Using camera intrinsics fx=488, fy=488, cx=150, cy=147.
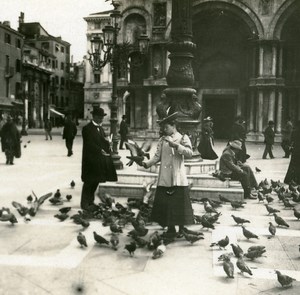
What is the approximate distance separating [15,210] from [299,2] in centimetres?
2524

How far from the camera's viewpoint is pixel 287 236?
23.6ft

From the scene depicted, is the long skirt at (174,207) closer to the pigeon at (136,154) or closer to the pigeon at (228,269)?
the pigeon at (136,154)

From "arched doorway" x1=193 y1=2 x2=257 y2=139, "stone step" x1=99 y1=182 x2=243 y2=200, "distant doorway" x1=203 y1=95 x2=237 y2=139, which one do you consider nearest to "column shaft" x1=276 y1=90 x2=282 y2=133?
"arched doorway" x1=193 y1=2 x2=257 y2=139

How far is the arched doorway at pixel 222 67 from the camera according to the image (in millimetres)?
31141

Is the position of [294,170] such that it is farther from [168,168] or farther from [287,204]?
[168,168]

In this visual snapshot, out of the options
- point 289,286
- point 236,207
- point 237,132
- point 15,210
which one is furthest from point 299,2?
point 289,286

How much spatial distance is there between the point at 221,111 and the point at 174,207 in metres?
26.0

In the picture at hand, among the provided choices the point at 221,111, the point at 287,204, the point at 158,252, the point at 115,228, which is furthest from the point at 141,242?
the point at 221,111

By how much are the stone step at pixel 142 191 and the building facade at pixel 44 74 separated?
150 ft

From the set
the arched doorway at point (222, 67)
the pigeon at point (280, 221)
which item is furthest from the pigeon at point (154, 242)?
the arched doorway at point (222, 67)

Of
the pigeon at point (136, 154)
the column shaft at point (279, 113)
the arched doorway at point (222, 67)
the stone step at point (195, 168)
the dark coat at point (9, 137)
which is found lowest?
the stone step at point (195, 168)

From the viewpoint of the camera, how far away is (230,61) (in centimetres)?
3166

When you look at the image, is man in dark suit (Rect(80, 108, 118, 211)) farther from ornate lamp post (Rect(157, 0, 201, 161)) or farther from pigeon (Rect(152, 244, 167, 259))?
ornate lamp post (Rect(157, 0, 201, 161))

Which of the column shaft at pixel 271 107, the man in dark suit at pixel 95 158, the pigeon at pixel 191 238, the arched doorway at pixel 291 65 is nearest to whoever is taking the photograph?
the pigeon at pixel 191 238
